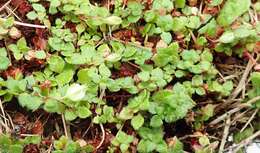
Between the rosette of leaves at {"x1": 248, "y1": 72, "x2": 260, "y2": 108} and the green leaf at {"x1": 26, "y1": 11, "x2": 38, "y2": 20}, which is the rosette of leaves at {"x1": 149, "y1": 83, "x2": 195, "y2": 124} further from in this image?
the green leaf at {"x1": 26, "y1": 11, "x2": 38, "y2": 20}

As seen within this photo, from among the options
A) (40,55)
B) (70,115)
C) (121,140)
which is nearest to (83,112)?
(70,115)

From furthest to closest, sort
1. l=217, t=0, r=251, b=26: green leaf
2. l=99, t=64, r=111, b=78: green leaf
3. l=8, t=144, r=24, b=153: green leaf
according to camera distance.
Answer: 1. l=217, t=0, r=251, b=26: green leaf
2. l=99, t=64, r=111, b=78: green leaf
3. l=8, t=144, r=24, b=153: green leaf

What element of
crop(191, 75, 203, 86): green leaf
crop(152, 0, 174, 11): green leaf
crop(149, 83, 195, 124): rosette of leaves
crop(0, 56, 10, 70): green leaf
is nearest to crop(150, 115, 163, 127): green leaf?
crop(149, 83, 195, 124): rosette of leaves

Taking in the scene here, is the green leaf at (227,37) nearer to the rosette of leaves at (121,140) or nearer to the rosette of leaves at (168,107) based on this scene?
the rosette of leaves at (168,107)

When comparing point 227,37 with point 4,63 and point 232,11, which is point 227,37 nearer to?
point 232,11

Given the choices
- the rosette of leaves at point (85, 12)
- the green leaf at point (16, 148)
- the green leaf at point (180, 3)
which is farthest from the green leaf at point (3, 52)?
the green leaf at point (180, 3)

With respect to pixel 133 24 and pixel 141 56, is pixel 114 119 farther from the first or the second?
pixel 133 24

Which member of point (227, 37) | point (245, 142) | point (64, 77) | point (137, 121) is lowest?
point (245, 142)
